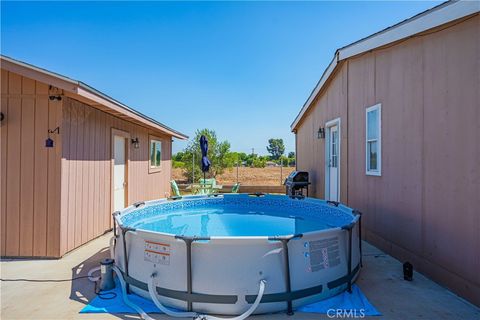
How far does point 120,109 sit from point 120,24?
456cm

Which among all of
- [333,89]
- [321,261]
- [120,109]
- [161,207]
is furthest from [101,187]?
[333,89]

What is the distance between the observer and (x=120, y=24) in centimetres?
909

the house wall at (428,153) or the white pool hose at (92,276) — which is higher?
the house wall at (428,153)

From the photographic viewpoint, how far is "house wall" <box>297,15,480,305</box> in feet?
10.5

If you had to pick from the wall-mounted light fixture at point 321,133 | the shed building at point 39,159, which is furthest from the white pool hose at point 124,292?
the wall-mounted light fixture at point 321,133

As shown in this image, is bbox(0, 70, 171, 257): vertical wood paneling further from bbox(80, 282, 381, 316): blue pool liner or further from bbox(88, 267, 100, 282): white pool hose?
bbox(80, 282, 381, 316): blue pool liner

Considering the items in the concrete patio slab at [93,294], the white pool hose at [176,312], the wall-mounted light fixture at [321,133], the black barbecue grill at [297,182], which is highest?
the wall-mounted light fixture at [321,133]

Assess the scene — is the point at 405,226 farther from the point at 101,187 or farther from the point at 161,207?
the point at 101,187

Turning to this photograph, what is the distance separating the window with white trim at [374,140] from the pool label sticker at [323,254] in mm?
2475

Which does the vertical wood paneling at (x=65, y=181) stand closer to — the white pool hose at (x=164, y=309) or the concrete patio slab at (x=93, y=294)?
the concrete patio slab at (x=93, y=294)

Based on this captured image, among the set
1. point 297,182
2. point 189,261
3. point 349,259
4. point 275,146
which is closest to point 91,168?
point 189,261

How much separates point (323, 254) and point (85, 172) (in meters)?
4.62

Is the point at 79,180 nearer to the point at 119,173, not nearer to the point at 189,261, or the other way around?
the point at 119,173

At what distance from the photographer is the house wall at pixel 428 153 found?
320 cm
